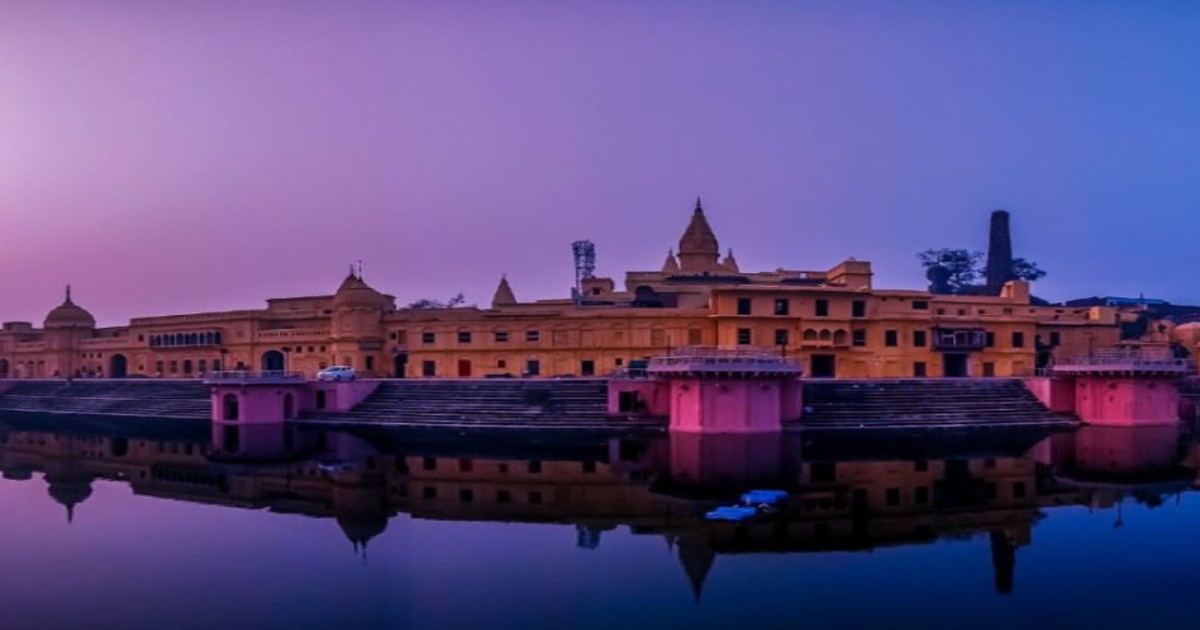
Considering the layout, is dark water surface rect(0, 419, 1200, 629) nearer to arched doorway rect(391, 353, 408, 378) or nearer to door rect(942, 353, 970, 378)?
door rect(942, 353, 970, 378)

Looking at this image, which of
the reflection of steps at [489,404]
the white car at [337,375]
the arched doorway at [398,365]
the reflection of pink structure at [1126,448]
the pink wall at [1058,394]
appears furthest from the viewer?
the arched doorway at [398,365]

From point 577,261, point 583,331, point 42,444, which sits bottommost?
point 42,444

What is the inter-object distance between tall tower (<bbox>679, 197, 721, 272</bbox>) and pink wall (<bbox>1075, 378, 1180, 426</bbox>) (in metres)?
27.4

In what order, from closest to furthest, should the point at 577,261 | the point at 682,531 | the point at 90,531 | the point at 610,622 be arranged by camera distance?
1. the point at 610,622
2. the point at 682,531
3. the point at 90,531
4. the point at 577,261

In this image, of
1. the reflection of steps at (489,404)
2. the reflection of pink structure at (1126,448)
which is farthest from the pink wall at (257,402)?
the reflection of pink structure at (1126,448)

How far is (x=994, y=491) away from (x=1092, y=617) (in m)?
11.2

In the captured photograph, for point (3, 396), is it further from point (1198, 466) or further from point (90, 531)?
point (1198, 466)

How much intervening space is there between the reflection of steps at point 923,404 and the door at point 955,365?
7.22m

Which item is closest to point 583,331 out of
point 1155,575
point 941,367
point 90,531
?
point 941,367

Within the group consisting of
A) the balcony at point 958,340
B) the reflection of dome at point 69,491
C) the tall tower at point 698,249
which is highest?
the tall tower at point 698,249

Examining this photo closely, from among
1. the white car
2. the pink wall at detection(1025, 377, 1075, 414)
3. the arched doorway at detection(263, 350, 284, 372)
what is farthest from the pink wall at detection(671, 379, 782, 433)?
the arched doorway at detection(263, 350, 284, 372)

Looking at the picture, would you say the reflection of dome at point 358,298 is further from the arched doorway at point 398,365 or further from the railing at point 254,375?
the railing at point 254,375

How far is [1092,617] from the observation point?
14969 mm

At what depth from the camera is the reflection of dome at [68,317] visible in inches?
2798
